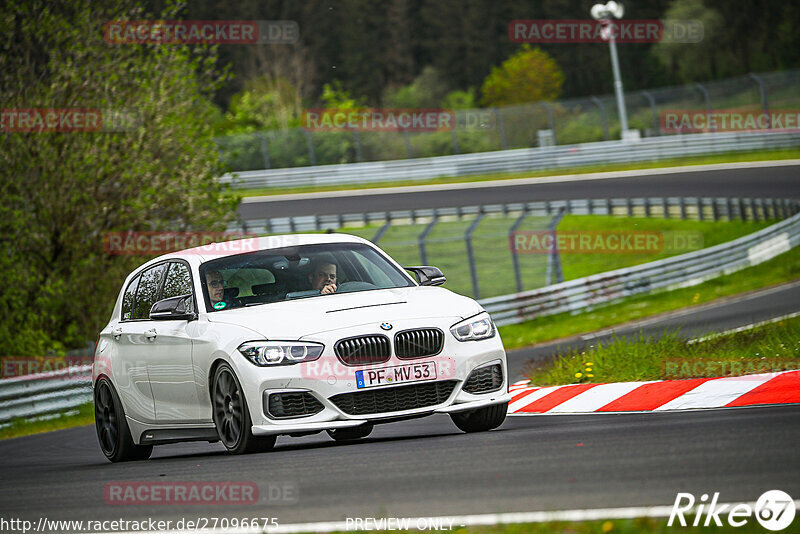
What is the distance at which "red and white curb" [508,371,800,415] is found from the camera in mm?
9258

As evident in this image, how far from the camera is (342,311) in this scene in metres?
9.02

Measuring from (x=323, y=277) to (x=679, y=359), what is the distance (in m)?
3.51

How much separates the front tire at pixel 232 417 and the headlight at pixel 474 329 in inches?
57.9

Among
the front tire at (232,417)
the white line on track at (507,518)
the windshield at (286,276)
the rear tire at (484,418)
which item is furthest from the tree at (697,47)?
the white line on track at (507,518)

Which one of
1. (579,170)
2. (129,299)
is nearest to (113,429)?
(129,299)

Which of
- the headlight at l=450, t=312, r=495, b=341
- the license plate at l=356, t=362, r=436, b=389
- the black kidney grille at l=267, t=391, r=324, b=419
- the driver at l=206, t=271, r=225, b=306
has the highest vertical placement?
the driver at l=206, t=271, r=225, b=306

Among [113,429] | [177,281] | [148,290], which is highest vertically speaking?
[177,281]

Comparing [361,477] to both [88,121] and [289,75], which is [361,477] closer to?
[88,121]

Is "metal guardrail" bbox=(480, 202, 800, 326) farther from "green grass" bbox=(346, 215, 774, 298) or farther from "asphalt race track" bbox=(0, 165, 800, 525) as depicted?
"asphalt race track" bbox=(0, 165, 800, 525)

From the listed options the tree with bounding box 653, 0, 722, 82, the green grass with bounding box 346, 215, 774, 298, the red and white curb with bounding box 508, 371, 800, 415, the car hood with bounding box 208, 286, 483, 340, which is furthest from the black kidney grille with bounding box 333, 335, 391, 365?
the tree with bounding box 653, 0, 722, 82

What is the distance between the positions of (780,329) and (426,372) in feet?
18.2

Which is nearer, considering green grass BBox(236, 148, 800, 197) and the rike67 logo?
the rike67 logo

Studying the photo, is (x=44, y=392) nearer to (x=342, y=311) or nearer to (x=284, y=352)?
(x=342, y=311)

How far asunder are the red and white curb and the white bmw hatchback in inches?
48.0
